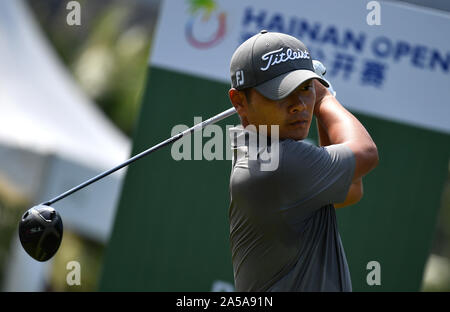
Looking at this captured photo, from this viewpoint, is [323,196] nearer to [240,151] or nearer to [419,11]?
[240,151]

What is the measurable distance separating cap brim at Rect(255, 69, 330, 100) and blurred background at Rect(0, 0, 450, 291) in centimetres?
335

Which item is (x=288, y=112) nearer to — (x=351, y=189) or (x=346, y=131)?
(x=346, y=131)

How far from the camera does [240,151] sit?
92.6 inches

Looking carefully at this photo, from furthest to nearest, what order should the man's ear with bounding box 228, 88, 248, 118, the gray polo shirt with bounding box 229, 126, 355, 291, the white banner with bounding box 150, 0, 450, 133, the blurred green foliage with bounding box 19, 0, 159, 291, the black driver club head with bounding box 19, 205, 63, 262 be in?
the blurred green foliage with bounding box 19, 0, 159, 291 → the white banner with bounding box 150, 0, 450, 133 → the black driver club head with bounding box 19, 205, 63, 262 → the man's ear with bounding box 228, 88, 248, 118 → the gray polo shirt with bounding box 229, 126, 355, 291

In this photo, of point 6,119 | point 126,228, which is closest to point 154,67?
point 126,228

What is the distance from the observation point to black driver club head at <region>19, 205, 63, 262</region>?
2.51 meters

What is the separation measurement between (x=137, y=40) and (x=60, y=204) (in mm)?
9784

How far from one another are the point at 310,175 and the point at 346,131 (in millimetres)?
233

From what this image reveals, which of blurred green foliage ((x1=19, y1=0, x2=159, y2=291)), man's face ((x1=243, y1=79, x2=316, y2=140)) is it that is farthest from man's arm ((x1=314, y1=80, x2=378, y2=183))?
blurred green foliage ((x1=19, y1=0, x2=159, y2=291))

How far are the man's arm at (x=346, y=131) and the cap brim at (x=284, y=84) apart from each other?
231 millimetres

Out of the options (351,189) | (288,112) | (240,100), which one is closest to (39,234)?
(240,100)

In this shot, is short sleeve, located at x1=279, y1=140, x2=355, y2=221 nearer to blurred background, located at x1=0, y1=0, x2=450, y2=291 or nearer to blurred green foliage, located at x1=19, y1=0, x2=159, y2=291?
blurred background, located at x1=0, y1=0, x2=450, y2=291

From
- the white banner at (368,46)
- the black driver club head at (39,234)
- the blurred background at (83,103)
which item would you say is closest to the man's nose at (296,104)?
the black driver club head at (39,234)

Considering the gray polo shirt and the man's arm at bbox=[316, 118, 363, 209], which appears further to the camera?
the man's arm at bbox=[316, 118, 363, 209]
